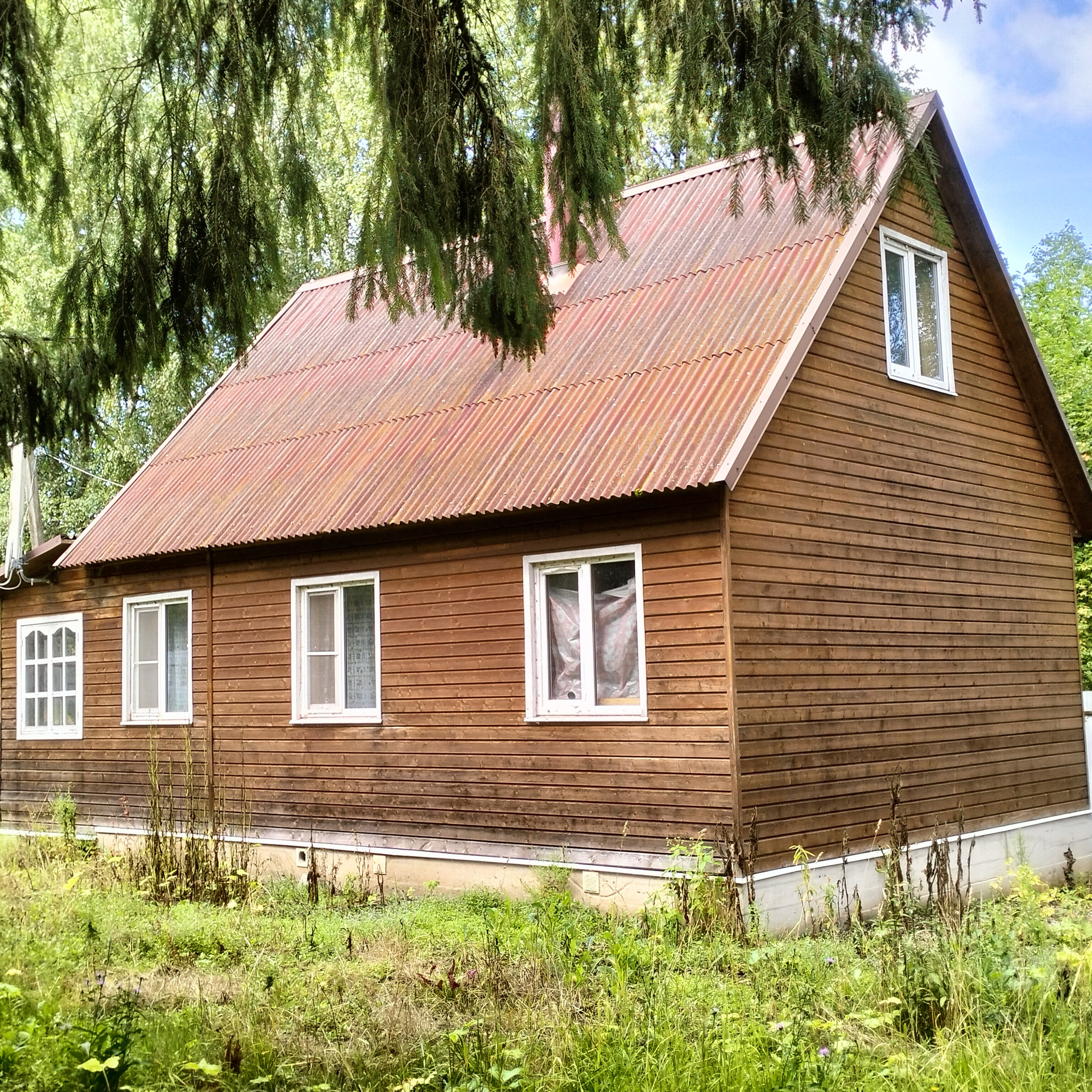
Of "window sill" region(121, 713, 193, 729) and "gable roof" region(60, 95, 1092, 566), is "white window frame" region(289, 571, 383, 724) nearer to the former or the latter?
"gable roof" region(60, 95, 1092, 566)

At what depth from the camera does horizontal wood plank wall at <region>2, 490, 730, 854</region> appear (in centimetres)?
1036

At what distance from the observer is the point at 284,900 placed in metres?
11.7

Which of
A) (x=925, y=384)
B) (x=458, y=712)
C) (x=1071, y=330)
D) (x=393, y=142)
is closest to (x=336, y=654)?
(x=458, y=712)

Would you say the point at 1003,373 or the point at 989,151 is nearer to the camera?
the point at 1003,373

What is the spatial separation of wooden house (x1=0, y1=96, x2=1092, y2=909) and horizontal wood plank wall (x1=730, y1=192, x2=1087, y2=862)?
0.04 metres

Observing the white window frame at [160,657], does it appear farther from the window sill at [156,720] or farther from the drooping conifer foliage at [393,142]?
the drooping conifer foliage at [393,142]

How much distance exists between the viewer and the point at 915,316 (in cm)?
1295

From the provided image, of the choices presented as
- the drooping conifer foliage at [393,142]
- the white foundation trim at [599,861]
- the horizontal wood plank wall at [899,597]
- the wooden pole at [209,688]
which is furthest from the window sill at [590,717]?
the wooden pole at [209,688]

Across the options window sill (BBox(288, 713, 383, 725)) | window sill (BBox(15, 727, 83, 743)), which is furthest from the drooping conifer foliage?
window sill (BBox(15, 727, 83, 743))

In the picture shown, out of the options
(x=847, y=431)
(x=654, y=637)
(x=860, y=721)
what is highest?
(x=847, y=431)

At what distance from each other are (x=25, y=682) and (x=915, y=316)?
37.8 ft

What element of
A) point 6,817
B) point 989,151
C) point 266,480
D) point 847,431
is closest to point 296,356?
point 266,480

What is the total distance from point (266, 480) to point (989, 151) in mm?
53361

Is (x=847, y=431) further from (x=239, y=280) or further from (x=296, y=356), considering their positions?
(x=296, y=356)
